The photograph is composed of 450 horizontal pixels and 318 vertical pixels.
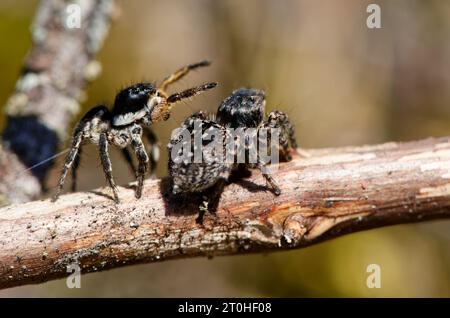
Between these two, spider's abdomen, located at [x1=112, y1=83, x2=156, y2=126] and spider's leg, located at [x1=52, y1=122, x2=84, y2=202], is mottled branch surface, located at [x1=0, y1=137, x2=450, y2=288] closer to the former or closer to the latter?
spider's leg, located at [x1=52, y1=122, x2=84, y2=202]

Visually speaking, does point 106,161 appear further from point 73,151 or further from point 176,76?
point 176,76

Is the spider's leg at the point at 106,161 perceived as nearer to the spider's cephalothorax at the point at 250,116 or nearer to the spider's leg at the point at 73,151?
the spider's leg at the point at 73,151

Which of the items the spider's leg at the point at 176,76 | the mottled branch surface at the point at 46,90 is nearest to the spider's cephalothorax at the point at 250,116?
the spider's leg at the point at 176,76

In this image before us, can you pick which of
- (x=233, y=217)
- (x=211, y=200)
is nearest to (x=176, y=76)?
(x=211, y=200)

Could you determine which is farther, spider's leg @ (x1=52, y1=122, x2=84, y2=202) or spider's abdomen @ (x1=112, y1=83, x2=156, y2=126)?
spider's abdomen @ (x1=112, y1=83, x2=156, y2=126)

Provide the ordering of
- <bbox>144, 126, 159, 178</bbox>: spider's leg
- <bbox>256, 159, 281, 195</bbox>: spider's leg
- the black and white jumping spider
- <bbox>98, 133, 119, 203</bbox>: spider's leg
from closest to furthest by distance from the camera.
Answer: <bbox>256, 159, 281, 195</bbox>: spider's leg → <bbox>98, 133, 119, 203</bbox>: spider's leg → the black and white jumping spider → <bbox>144, 126, 159, 178</bbox>: spider's leg

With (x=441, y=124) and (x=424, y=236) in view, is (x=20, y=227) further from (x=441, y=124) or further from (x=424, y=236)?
(x=441, y=124)

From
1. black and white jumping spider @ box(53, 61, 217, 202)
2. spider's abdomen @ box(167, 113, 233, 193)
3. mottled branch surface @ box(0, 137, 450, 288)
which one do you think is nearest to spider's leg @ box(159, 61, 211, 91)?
black and white jumping spider @ box(53, 61, 217, 202)
